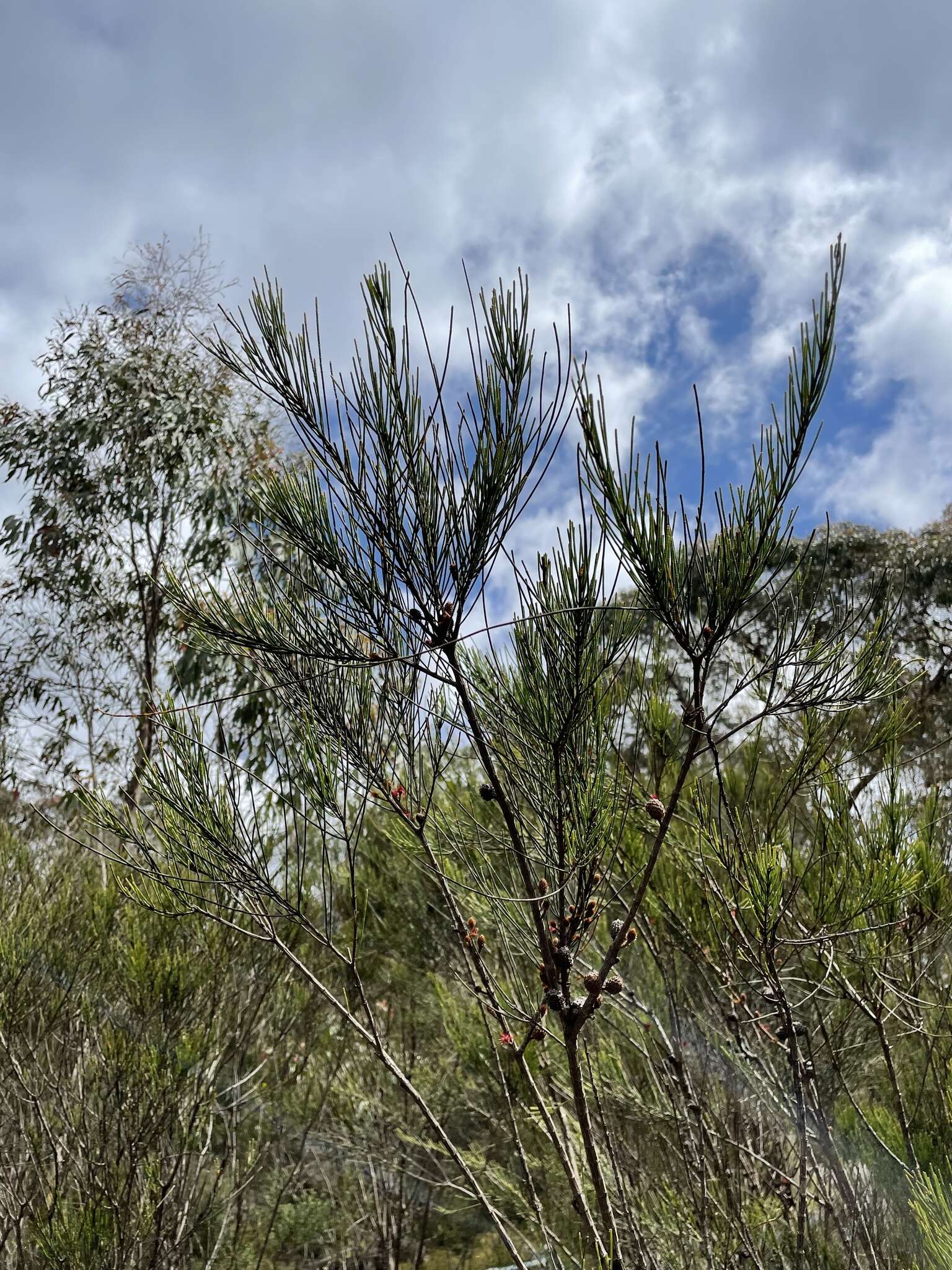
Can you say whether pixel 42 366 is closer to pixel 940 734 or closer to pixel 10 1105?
pixel 10 1105

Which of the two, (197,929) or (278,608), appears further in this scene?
(197,929)

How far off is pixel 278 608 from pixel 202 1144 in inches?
104

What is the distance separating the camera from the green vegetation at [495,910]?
115cm

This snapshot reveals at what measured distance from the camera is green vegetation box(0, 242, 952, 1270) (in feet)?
3.77

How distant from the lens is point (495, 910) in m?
1.29

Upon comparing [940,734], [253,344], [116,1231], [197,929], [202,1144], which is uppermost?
[940,734]

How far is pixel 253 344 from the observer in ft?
3.79

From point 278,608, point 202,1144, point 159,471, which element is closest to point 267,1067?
point 202,1144

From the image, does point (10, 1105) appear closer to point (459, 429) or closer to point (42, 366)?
point (459, 429)

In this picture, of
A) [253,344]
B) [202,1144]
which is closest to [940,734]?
[202,1144]

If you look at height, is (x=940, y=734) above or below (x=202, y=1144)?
above

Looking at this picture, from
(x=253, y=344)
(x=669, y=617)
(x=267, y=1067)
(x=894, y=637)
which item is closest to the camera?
(x=669, y=617)

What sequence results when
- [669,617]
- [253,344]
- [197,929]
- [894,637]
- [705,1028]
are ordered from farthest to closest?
1. [197,929]
2. [705,1028]
3. [894,637]
4. [253,344]
5. [669,617]

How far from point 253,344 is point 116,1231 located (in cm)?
263
